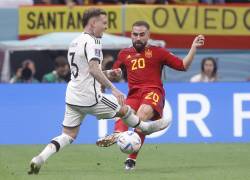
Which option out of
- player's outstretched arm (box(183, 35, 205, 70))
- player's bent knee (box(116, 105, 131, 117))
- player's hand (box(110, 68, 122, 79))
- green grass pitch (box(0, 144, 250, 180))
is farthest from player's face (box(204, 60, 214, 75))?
player's bent knee (box(116, 105, 131, 117))

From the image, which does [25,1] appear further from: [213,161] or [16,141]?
[213,161]

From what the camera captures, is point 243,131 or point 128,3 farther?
point 128,3

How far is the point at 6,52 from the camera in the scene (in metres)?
22.6

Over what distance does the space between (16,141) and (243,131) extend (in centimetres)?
409

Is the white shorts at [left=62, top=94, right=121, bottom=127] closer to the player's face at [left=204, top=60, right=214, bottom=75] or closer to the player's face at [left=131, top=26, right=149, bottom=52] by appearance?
the player's face at [left=131, top=26, right=149, bottom=52]

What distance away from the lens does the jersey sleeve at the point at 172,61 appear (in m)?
14.1

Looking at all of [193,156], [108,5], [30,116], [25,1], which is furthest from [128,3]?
[193,156]

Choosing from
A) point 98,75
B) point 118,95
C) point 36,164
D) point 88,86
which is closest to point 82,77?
point 88,86

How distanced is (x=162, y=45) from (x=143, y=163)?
781 centimetres

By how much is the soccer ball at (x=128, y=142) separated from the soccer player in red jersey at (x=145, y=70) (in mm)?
894

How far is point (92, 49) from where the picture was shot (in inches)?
501

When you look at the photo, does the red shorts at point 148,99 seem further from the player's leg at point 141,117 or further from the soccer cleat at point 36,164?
the soccer cleat at point 36,164

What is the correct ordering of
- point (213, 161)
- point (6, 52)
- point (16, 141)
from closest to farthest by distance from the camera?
1. point (213, 161)
2. point (16, 141)
3. point (6, 52)

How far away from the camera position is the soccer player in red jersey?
46.3 feet
